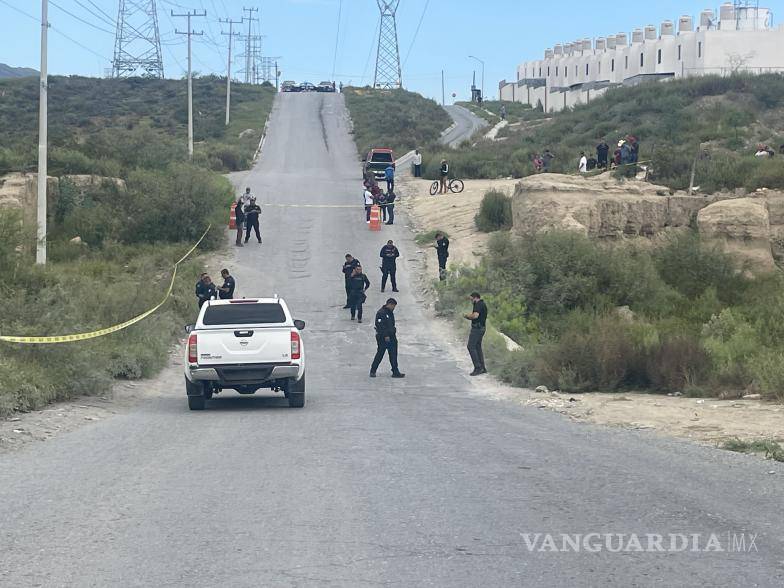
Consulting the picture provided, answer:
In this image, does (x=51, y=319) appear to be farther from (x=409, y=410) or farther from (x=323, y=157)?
(x=323, y=157)

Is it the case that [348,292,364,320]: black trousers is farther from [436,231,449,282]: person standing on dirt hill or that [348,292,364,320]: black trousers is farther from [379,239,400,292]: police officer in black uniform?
[436,231,449,282]: person standing on dirt hill

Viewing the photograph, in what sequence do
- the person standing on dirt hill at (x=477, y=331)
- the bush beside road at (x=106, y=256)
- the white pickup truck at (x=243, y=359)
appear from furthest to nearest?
the person standing on dirt hill at (x=477, y=331), the bush beside road at (x=106, y=256), the white pickup truck at (x=243, y=359)

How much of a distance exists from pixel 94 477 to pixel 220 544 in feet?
10.7

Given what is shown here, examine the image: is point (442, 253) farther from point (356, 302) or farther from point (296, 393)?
point (296, 393)

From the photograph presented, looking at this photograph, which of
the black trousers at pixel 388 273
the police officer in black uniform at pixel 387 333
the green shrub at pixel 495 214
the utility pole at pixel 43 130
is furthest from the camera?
the green shrub at pixel 495 214

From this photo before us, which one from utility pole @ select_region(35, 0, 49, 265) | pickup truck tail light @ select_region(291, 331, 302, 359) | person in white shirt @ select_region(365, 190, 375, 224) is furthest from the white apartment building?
pickup truck tail light @ select_region(291, 331, 302, 359)

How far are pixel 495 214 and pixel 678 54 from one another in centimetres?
6275

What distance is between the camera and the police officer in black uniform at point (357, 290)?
2986cm

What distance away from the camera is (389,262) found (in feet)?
109

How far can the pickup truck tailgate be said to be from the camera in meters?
17.5

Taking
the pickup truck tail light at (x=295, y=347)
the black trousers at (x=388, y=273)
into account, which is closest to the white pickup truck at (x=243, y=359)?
the pickup truck tail light at (x=295, y=347)

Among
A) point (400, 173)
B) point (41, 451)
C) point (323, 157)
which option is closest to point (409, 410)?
point (41, 451)

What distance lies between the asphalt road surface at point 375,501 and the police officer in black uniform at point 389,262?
14232 mm

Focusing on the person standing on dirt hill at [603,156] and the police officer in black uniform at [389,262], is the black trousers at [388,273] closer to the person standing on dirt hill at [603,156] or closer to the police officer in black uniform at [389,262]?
the police officer in black uniform at [389,262]
